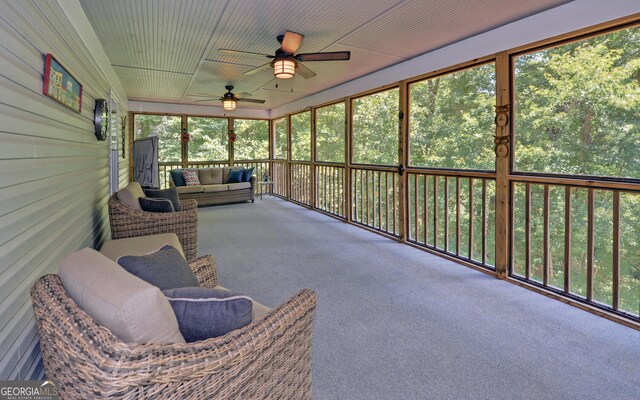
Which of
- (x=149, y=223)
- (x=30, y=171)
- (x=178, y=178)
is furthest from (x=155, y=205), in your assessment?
(x=178, y=178)

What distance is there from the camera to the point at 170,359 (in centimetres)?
92

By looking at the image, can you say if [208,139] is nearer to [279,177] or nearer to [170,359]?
[279,177]

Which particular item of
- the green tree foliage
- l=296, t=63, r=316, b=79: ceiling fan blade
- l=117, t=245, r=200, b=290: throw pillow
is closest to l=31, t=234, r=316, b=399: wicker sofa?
l=117, t=245, r=200, b=290: throw pillow

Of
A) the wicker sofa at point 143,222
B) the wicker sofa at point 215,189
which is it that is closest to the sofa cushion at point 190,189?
the wicker sofa at point 215,189

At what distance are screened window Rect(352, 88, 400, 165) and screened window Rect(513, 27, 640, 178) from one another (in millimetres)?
3221

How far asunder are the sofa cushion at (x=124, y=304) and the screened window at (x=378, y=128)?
808 centimetres

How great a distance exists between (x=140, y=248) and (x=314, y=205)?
5250 mm

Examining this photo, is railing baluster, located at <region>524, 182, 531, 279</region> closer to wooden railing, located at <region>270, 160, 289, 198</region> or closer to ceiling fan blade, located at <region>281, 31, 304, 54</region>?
ceiling fan blade, located at <region>281, 31, 304, 54</region>

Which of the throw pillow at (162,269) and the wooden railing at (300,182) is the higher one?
the wooden railing at (300,182)

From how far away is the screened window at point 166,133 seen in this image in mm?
9031

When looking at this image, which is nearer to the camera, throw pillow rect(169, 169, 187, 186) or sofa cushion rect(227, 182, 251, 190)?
throw pillow rect(169, 169, 187, 186)

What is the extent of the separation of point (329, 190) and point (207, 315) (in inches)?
245

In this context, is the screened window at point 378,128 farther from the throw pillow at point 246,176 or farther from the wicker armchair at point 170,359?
the wicker armchair at point 170,359

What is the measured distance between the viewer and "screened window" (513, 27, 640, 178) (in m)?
4.60
